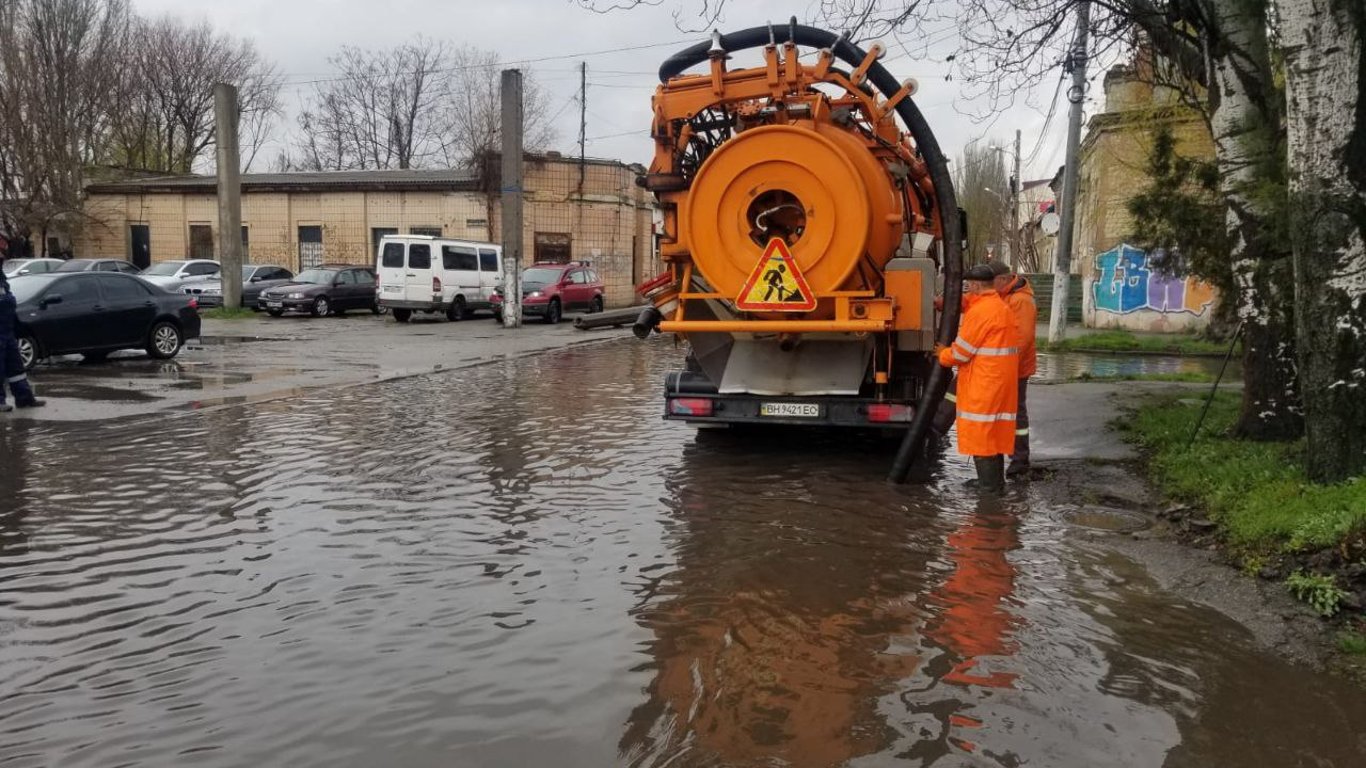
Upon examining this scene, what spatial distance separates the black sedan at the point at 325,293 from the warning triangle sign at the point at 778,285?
2191cm

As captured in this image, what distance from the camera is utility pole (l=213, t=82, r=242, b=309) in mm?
27469

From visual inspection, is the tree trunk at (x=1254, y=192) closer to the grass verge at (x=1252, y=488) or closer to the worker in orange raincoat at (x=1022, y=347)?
the grass verge at (x=1252, y=488)

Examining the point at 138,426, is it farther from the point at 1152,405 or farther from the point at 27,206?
the point at 27,206

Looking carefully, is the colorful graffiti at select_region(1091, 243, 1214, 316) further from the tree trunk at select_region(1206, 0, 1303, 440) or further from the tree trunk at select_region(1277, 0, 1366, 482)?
the tree trunk at select_region(1277, 0, 1366, 482)

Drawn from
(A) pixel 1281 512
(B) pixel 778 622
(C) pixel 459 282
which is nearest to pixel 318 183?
(C) pixel 459 282

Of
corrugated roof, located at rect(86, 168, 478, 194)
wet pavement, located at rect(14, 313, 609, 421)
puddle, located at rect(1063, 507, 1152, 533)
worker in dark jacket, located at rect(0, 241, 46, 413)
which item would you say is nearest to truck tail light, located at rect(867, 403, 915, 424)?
puddle, located at rect(1063, 507, 1152, 533)

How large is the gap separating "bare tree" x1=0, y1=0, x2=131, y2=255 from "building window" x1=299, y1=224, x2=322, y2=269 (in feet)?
26.6

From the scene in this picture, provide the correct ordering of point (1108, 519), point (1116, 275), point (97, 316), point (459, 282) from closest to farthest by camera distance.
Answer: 1. point (1108, 519)
2. point (97, 316)
3. point (1116, 275)
4. point (459, 282)

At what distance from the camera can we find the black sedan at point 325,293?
28562 millimetres

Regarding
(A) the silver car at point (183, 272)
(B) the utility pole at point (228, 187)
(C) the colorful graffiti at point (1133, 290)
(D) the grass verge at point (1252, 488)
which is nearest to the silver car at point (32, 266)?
(A) the silver car at point (183, 272)

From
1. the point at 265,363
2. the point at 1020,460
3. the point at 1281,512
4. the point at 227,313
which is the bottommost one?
the point at 1020,460

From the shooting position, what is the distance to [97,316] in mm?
14906

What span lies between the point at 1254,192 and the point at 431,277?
23188mm

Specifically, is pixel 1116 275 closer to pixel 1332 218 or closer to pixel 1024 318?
pixel 1024 318
